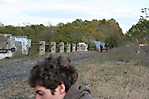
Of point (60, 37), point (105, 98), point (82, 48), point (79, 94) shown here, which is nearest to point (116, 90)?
point (105, 98)

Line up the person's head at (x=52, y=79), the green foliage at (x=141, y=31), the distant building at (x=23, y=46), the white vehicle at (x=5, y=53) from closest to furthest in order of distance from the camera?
the person's head at (x=52, y=79)
the green foliage at (x=141, y=31)
the white vehicle at (x=5, y=53)
the distant building at (x=23, y=46)

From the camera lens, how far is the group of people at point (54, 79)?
3.06 meters

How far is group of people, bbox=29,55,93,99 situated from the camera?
120 inches

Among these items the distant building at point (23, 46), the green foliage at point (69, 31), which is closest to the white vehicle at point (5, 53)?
the distant building at point (23, 46)

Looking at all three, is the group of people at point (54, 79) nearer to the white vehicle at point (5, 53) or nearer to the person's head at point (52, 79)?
the person's head at point (52, 79)

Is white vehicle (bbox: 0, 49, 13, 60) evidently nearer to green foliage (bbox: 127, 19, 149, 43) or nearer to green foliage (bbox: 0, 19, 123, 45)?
green foliage (bbox: 127, 19, 149, 43)

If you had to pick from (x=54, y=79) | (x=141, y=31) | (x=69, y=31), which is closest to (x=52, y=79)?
(x=54, y=79)

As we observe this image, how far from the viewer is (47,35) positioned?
75375 mm

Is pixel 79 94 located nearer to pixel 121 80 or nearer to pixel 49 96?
pixel 49 96

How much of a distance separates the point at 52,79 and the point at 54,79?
1 centimetres

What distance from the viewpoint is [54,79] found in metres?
3.07

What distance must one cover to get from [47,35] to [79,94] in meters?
72.2

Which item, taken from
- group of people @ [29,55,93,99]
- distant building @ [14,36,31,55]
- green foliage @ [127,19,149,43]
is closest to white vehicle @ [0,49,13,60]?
distant building @ [14,36,31,55]

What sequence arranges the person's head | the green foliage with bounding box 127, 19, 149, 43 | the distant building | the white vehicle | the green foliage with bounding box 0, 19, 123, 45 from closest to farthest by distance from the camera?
the person's head
the green foliage with bounding box 127, 19, 149, 43
the white vehicle
the distant building
the green foliage with bounding box 0, 19, 123, 45
